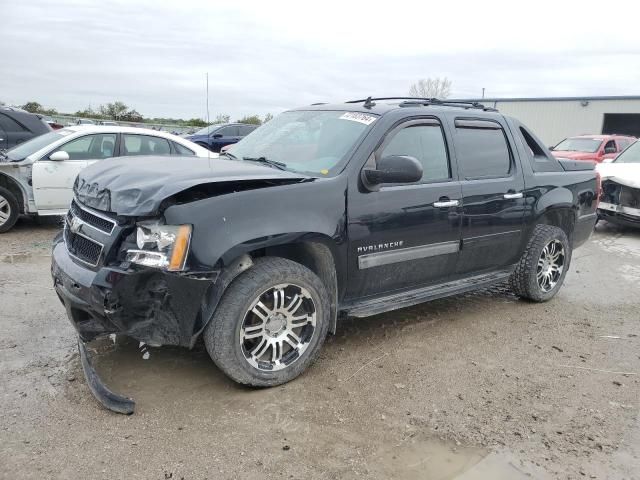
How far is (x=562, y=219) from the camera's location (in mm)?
5551

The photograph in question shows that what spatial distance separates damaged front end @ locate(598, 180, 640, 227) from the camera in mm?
9008

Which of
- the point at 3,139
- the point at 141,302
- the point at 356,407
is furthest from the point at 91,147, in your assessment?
the point at 356,407

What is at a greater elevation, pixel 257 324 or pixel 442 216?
pixel 442 216

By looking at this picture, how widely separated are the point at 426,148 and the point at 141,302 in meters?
2.50

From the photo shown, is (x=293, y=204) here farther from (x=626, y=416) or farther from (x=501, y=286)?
(x=501, y=286)

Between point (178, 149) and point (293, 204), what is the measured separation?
5570 millimetres

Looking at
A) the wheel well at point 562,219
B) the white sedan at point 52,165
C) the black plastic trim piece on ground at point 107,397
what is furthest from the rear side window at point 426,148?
the white sedan at point 52,165

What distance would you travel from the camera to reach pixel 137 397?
10.9 ft

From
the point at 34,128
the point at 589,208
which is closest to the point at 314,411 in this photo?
the point at 589,208

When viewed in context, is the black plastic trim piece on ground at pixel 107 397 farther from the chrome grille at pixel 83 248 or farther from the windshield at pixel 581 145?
the windshield at pixel 581 145

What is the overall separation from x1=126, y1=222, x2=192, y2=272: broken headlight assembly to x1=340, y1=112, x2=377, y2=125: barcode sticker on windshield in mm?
1697

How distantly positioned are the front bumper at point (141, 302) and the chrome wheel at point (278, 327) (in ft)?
1.16

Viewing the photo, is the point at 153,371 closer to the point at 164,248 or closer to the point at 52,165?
the point at 164,248

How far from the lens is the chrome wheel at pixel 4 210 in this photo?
759 cm
